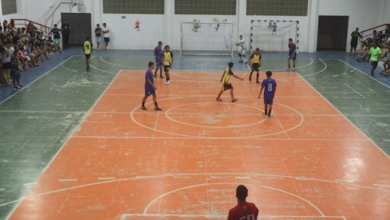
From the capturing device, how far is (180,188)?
37.0 ft

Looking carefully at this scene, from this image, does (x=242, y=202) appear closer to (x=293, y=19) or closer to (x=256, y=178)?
(x=256, y=178)

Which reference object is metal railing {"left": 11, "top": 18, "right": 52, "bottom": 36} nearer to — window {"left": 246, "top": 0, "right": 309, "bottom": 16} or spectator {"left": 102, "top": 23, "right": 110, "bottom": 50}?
spectator {"left": 102, "top": 23, "right": 110, "bottom": 50}

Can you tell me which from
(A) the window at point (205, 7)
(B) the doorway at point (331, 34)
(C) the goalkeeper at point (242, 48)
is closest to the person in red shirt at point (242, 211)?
(C) the goalkeeper at point (242, 48)

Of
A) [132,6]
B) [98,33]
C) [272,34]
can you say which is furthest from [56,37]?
[272,34]

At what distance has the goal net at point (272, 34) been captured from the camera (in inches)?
1389

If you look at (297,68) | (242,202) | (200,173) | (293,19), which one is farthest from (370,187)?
(293,19)

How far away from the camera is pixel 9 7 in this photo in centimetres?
3173

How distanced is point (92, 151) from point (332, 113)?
9533mm

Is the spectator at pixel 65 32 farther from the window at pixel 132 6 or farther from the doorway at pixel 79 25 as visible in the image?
the window at pixel 132 6

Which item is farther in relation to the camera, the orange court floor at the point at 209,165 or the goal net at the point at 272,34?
the goal net at the point at 272,34

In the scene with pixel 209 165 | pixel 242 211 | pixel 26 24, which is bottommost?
pixel 209 165

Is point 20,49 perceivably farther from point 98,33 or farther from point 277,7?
point 277,7

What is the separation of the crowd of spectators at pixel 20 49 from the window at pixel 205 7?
907cm

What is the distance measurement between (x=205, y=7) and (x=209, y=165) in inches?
949
